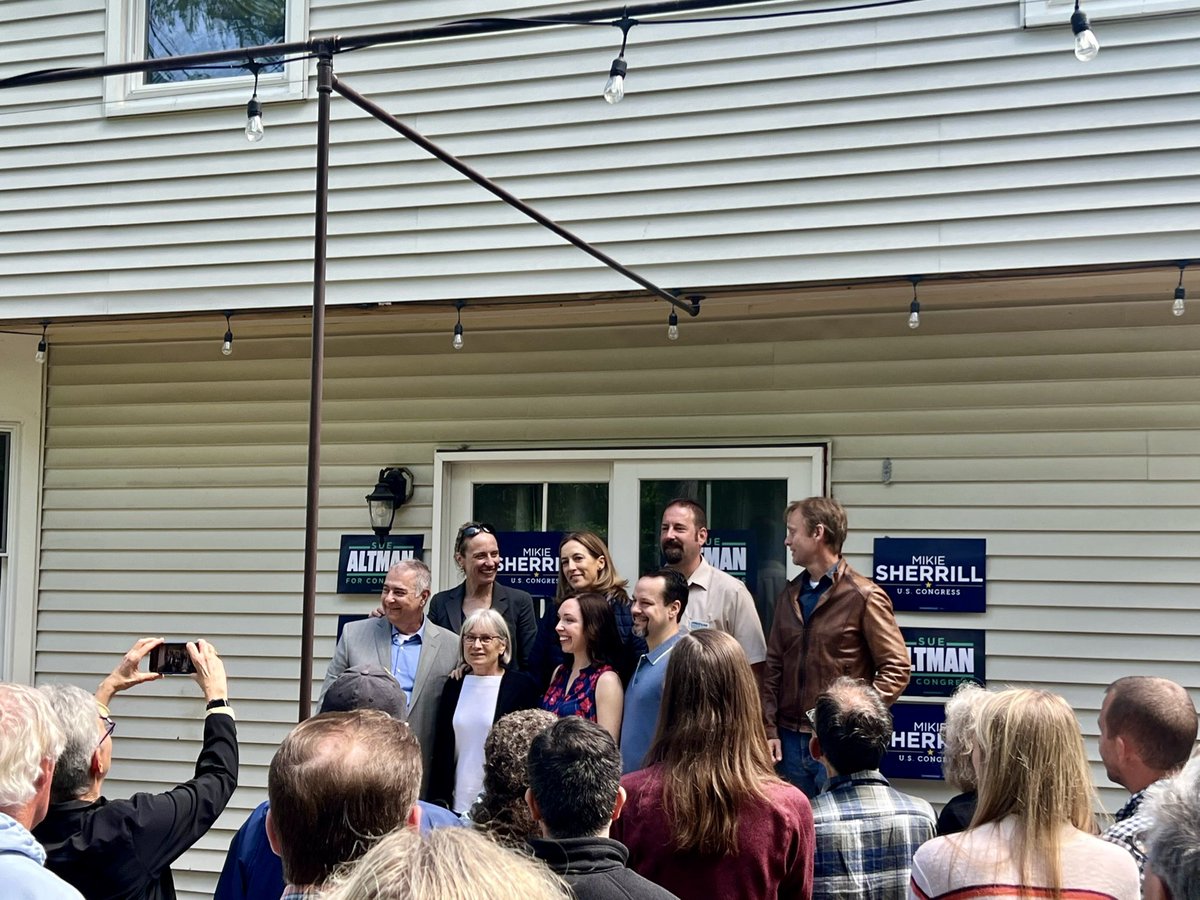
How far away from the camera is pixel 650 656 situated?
4520 millimetres

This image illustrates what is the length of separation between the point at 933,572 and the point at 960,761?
2420 mm

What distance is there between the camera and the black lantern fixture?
20.8ft

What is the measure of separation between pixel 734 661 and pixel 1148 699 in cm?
99

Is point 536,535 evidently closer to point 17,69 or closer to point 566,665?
point 566,665

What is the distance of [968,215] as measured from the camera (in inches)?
196

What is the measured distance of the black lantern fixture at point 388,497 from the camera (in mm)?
6336

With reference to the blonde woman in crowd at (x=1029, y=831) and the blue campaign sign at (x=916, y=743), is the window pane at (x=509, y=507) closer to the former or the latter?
the blue campaign sign at (x=916, y=743)

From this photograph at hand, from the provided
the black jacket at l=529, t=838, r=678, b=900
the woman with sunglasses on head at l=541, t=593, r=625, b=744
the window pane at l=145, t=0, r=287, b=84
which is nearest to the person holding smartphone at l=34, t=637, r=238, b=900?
the black jacket at l=529, t=838, r=678, b=900

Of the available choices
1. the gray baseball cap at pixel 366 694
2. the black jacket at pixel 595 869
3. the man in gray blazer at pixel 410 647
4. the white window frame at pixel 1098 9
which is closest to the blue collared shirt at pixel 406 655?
the man in gray blazer at pixel 410 647

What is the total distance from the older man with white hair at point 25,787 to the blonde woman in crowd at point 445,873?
1132 mm

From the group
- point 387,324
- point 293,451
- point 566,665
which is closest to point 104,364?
point 293,451

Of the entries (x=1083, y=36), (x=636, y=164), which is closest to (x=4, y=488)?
(x=636, y=164)

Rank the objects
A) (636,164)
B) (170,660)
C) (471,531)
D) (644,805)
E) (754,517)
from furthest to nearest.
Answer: (754,517) < (636,164) < (471,531) < (170,660) < (644,805)

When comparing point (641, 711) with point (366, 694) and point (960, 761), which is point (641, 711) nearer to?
point (960, 761)
